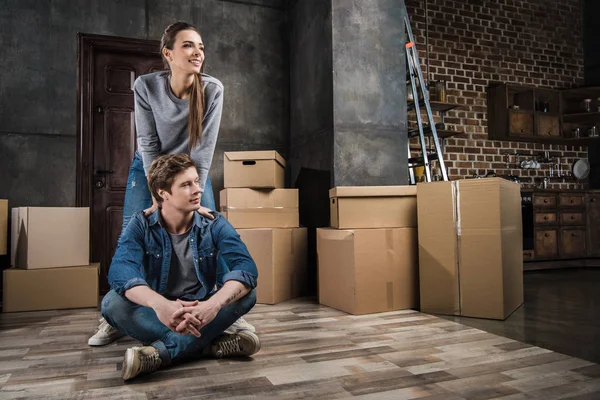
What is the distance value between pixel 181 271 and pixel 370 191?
1344 millimetres

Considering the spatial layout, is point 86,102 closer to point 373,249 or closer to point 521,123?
point 373,249

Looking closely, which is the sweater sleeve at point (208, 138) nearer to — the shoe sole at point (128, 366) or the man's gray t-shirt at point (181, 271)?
the man's gray t-shirt at point (181, 271)

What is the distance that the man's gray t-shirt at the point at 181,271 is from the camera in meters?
1.88

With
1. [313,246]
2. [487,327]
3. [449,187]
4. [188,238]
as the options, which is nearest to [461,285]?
[487,327]

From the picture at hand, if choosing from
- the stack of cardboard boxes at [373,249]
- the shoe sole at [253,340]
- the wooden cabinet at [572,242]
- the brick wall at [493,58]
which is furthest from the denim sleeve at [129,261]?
the wooden cabinet at [572,242]

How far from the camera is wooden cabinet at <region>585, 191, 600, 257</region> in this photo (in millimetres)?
5391

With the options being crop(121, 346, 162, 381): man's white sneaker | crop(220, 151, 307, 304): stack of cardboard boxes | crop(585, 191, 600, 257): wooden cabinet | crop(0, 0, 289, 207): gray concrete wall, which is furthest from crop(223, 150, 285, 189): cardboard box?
crop(585, 191, 600, 257): wooden cabinet

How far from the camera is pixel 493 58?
221 inches

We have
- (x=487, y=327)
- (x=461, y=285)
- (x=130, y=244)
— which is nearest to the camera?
(x=130, y=244)

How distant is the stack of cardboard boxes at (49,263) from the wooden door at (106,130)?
54 cm

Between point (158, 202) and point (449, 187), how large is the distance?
65.1 inches

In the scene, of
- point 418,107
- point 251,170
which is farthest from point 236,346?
point 418,107

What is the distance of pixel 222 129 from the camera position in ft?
13.3

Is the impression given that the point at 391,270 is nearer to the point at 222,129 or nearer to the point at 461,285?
the point at 461,285
